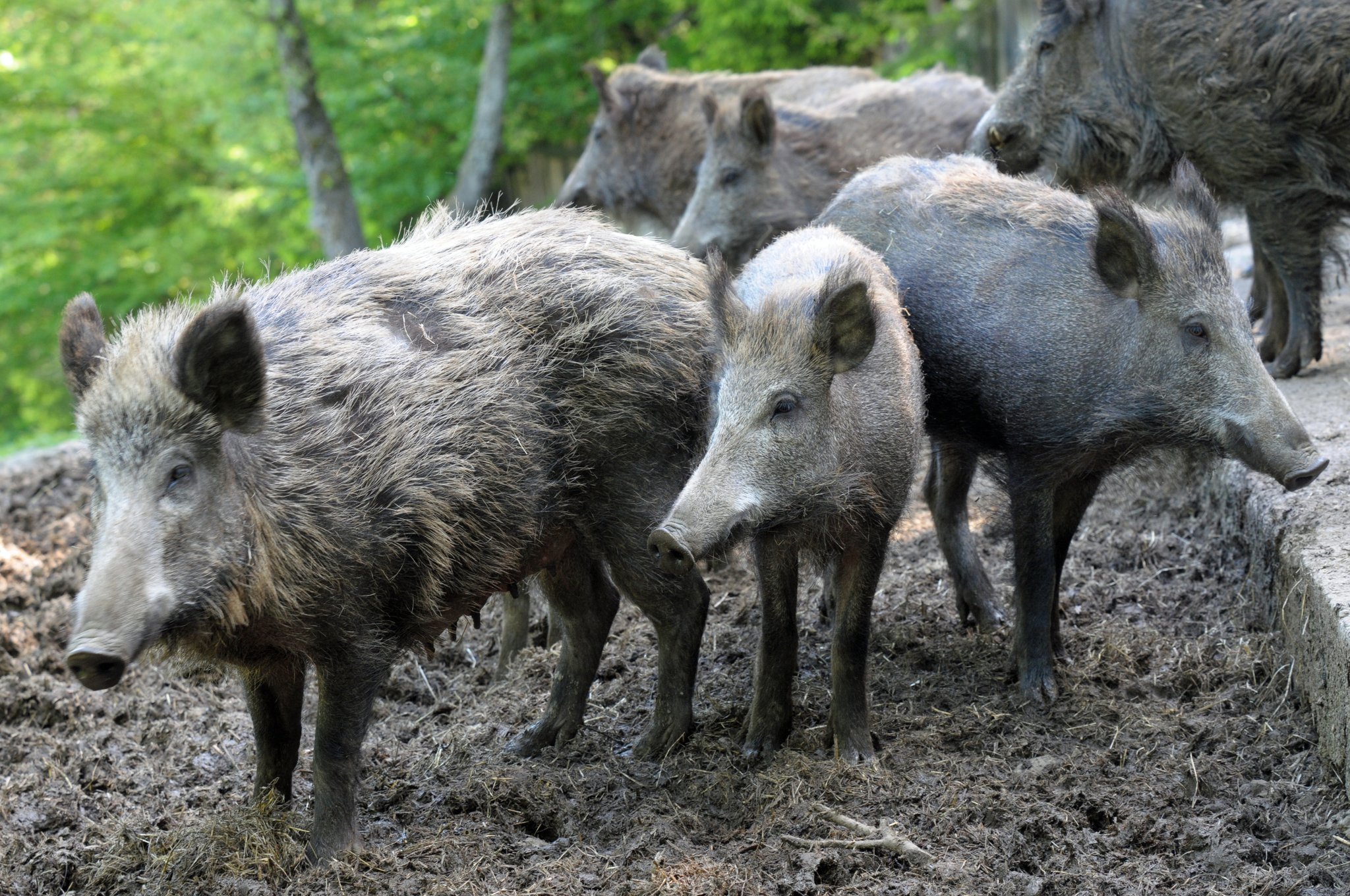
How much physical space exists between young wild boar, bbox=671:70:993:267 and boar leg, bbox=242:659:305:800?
5.00 metres

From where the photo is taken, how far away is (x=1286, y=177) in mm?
6184

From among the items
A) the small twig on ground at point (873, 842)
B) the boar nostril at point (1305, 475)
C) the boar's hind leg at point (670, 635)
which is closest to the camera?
the small twig on ground at point (873, 842)

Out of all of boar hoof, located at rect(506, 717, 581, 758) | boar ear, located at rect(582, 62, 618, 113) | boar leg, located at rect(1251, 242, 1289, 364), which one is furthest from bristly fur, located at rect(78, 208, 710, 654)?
boar ear, located at rect(582, 62, 618, 113)

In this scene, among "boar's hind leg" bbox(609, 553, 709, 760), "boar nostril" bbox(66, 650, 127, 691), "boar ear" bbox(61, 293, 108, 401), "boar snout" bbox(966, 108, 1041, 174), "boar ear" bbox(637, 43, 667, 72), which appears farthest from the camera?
"boar ear" bbox(637, 43, 667, 72)

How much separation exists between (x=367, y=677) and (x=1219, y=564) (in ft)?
11.7

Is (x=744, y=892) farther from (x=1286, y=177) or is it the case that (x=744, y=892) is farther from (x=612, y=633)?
(x=1286, y=177)

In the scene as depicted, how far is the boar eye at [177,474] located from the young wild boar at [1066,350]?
8.74ft

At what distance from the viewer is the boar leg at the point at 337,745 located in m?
3.76

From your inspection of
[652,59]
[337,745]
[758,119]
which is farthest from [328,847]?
[652,59]

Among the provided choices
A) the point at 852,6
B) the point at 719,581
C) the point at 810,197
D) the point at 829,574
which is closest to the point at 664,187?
the point at 810,197

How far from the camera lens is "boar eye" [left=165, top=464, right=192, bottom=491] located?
343cm

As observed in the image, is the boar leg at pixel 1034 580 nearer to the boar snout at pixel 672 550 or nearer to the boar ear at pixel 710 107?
the boar snout at pixel 672 550

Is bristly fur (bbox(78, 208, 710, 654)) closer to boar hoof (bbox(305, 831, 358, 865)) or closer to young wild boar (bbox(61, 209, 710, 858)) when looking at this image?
young wild boar (bbox(61, 209, 710, 858))

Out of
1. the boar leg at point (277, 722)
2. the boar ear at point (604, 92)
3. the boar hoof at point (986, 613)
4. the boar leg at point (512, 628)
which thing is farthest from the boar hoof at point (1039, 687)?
the boar ear at point (604, 92)
